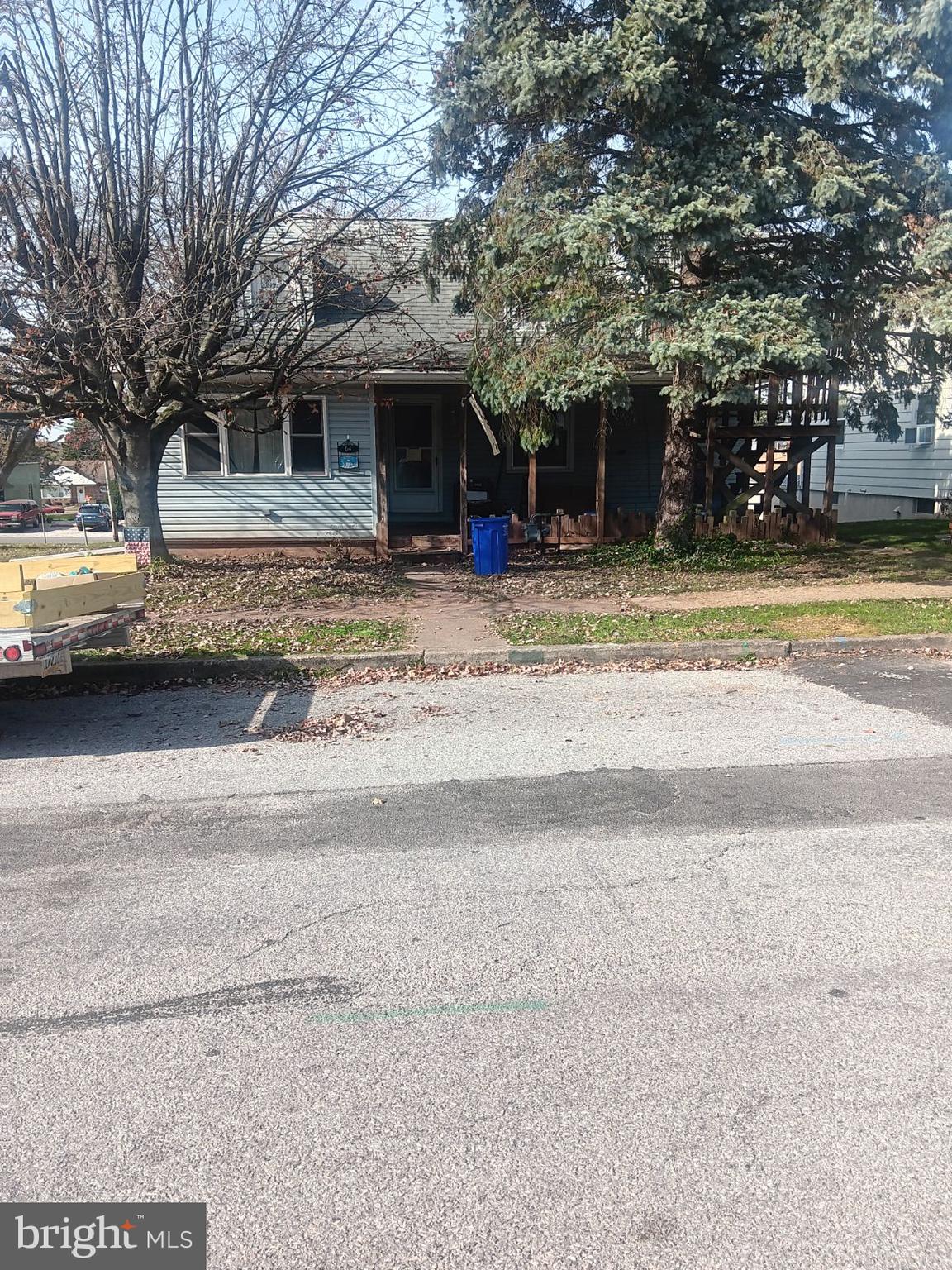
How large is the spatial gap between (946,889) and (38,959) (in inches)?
157

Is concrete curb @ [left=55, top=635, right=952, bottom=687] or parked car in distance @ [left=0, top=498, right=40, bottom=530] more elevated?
parked car in distance @ [left=0, top=498, right=40, bottom=530]

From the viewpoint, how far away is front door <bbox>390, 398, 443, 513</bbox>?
19.5 metres

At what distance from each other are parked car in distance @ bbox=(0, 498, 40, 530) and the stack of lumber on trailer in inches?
1668

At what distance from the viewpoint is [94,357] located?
12.2m

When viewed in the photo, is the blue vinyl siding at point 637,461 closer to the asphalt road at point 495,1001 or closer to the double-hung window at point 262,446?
the double-hung window at point 262,446

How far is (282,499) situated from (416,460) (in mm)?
3295

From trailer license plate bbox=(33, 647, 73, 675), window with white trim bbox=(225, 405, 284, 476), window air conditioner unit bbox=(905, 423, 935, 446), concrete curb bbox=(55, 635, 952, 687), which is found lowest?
concrete curb bbox=(55, 635, 952, 687)

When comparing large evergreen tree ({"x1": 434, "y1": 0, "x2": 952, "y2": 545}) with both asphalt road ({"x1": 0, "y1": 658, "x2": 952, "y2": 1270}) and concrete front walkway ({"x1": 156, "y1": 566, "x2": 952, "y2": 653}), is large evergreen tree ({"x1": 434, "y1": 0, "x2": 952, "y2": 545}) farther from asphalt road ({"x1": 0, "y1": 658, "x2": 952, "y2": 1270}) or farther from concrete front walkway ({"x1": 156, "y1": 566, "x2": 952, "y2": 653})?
asphalt road ({"x1": 0, "y1": 658, "x2": 952, "y2": 1270})

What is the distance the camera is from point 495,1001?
337 cm

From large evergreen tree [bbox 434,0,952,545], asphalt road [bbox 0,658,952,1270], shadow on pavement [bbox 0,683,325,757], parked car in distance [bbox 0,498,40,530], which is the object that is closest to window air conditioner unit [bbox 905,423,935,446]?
large evergreen tree [bbox 434,0,952,545]

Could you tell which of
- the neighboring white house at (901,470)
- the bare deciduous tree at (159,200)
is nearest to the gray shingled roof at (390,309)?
the bare deciduous tree at (159,200)

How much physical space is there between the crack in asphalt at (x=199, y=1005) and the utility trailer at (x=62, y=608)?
347 centimetres

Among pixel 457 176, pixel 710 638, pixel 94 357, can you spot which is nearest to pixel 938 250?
pixel 710 638

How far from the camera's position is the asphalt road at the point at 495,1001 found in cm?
242
